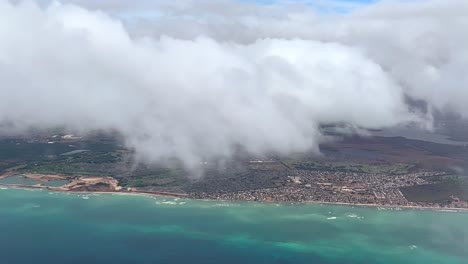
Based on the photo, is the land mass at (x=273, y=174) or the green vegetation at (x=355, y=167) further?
the green vegetation at (x=355, y=167)

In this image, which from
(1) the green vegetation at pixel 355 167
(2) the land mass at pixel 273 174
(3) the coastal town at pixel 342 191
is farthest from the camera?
(1) the green vegetation at pixel 355 167

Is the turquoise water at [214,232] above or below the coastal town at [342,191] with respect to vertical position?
below

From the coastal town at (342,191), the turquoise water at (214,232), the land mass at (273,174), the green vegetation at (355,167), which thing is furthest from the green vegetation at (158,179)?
the green vegetation at (355,167)

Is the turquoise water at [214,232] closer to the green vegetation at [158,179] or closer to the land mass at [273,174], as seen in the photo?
the land mass at [273,174]

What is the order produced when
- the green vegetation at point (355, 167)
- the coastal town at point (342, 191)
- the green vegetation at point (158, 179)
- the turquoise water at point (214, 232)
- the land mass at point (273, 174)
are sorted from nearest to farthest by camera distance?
the turquoise water at point (214, 232) < the coastal town at point (342, 191) < the land mass at point (273, 174) < the green vegetation at point (158, 179) < the green vegetation at point (355, 167)

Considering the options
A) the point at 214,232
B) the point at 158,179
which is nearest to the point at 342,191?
the point at 214,232

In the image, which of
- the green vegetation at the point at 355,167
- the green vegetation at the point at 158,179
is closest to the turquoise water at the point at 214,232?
the green vegetation at the point at 158,179

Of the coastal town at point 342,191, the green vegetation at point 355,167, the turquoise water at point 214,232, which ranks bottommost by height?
the turquoise water at point 214,232

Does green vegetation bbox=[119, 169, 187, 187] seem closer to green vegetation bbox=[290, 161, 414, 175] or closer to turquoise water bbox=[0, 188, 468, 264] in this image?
turquoise water bbox=[0, 188, 468, 264]

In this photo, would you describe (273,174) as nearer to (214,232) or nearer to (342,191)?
(342,191)
